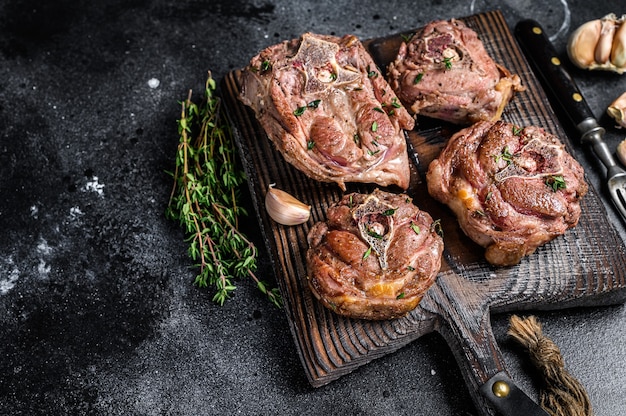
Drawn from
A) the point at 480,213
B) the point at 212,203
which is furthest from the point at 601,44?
the point at 212,203

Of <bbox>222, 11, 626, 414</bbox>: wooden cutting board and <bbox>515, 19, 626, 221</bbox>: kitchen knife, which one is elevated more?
<bbox>515, 19, 626, 221</bbox>: kitchen knife

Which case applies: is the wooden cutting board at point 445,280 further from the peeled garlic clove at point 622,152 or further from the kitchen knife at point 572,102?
the peeled garlic clove at point 622,152

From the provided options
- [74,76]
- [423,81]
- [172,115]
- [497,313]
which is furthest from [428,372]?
[74,76]

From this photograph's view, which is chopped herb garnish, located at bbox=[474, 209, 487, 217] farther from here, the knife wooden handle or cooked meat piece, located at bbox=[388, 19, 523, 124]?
the knife wooden handle

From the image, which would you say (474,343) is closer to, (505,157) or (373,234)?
(373,234)

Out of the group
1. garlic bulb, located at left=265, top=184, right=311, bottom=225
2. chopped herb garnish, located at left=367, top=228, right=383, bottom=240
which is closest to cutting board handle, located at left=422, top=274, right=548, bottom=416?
chopped herb garnish, located at left=367, top=228, right=383, bottom=240
